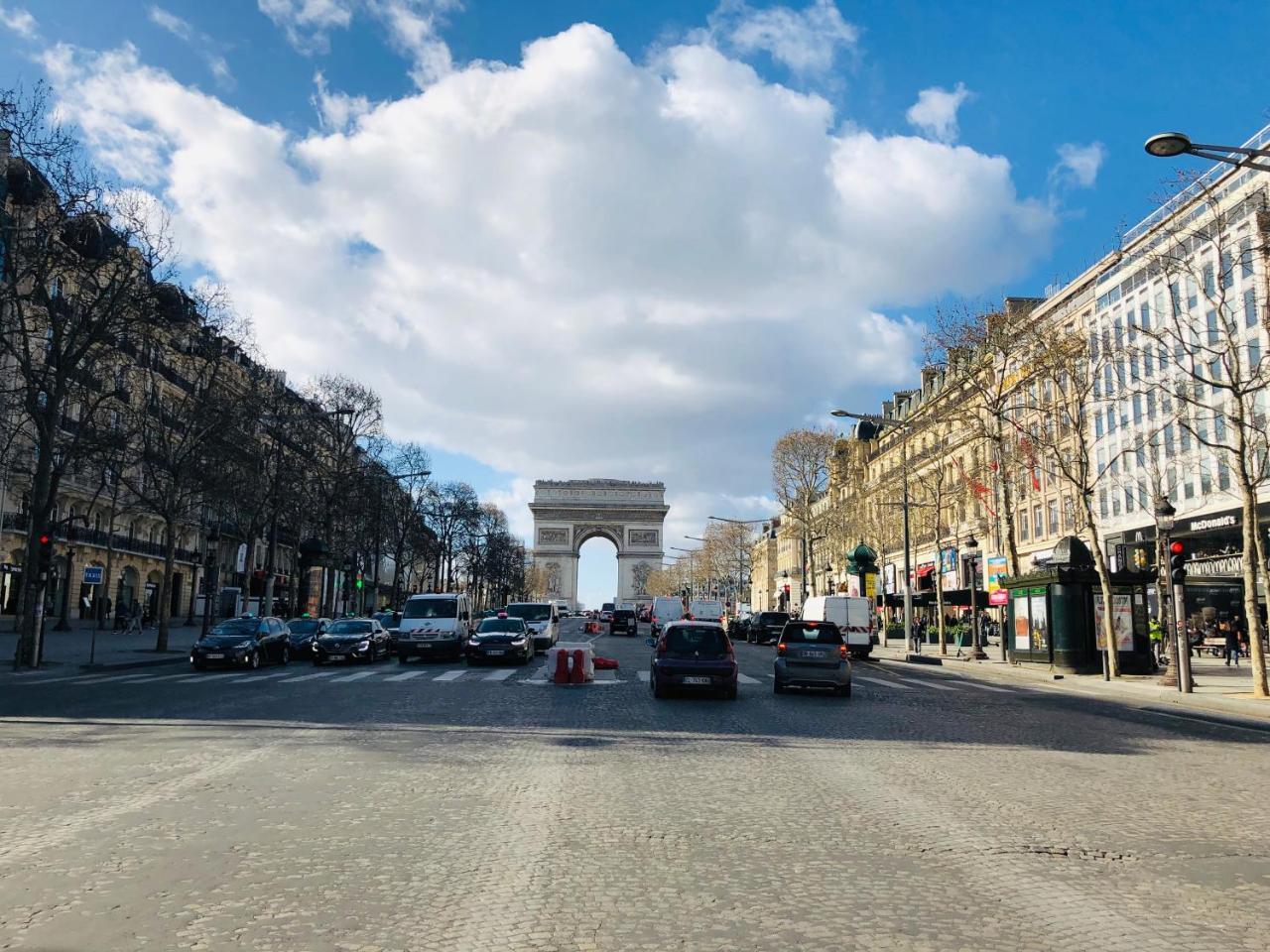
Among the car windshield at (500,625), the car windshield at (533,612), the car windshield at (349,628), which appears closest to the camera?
the car windshield at (500,625)

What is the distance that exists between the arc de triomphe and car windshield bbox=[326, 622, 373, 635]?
4112 inches

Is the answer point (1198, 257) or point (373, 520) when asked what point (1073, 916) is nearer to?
point (1198, 257)

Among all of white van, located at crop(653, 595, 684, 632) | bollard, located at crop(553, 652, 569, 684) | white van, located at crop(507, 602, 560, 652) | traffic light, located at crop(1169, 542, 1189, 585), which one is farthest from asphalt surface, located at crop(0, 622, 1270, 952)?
white van, located at crop(653, 595, 684, 632)

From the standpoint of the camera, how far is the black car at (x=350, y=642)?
30.4m

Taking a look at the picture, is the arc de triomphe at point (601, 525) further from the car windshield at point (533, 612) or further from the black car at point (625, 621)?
the car windshield at point (533, 612)

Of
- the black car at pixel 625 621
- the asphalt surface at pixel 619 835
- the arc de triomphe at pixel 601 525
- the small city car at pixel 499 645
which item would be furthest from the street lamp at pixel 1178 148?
the arc de triomphe at pixel 601 525

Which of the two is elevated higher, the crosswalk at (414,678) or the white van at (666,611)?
the white van at (666,611)

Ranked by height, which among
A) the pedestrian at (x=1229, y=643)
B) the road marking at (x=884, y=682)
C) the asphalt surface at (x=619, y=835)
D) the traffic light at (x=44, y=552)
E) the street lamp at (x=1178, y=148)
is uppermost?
the street lamp at (x=1178, y=148)

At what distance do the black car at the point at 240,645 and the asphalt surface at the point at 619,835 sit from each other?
43.3ft

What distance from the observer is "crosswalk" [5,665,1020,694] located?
2231 cm

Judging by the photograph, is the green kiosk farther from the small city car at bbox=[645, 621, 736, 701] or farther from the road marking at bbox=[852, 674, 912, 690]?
the small city car at bbox=[645, 621, 736, 701]

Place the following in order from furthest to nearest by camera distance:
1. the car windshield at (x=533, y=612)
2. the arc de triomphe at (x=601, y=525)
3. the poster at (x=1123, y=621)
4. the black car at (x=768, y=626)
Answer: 1. the arc de triomphe at (x=601, y=525)
2. the black car at (x=768, y=626)
3. the car windshield at (x=533, y=612)
4. the poster at (x=1123, y=621)

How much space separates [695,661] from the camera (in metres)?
18.3

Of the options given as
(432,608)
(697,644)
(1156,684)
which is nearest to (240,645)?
(432,608)
